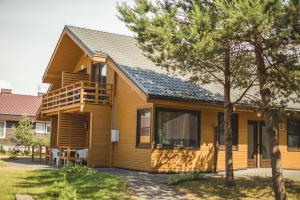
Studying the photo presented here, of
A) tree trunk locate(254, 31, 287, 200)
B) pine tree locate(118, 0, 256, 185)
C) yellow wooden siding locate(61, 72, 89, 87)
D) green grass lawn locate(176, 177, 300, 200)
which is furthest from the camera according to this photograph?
yellow wooden siding locate(61, 72, 89, 87)

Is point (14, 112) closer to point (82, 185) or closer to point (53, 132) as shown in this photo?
point (53, 132)

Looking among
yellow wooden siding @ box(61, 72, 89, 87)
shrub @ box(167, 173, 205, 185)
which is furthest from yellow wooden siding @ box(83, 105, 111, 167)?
shrub @ box(167, 173, 205, 185)

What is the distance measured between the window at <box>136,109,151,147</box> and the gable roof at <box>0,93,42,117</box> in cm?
2694

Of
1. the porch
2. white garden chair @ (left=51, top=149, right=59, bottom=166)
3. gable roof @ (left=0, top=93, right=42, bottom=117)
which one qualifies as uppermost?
gable roof @ (left=0, top=93, right=42, bottom=117)

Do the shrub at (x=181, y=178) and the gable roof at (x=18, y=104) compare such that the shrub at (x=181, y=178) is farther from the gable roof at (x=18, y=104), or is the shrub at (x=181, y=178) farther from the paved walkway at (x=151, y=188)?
the gable roof at (x=18, y=104)

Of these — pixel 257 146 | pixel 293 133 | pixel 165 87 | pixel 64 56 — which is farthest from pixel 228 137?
pixel 64 56

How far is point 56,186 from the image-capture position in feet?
43.7

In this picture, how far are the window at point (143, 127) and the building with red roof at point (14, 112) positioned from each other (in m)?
23.3

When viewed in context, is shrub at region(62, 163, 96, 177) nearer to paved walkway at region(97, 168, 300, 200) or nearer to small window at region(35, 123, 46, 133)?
paved walkway at region(97, 168, 300, 200)

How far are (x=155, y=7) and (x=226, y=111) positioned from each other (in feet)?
14.8

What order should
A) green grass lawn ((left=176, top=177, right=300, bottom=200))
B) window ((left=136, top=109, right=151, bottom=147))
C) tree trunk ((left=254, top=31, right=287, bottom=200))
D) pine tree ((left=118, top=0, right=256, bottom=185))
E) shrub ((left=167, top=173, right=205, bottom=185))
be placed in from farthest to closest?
window ((left=136, top=109, right=151, bottom=147))
shrub ((left=167, top=173, right=205, bottom=185))
green grass lawn ((left=176, top=177, right=300, bottom=200))
tree trunk ((left=254, top=31, right=287, bottom=200))
pine tree ((left=118, top=0, right=256, bottom=185))

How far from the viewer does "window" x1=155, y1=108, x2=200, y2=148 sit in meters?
18.1

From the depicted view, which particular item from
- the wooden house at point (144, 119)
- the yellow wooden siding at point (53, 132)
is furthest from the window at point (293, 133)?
the yellow wooden siding at point (53, 132)

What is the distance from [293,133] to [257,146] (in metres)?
2.77
